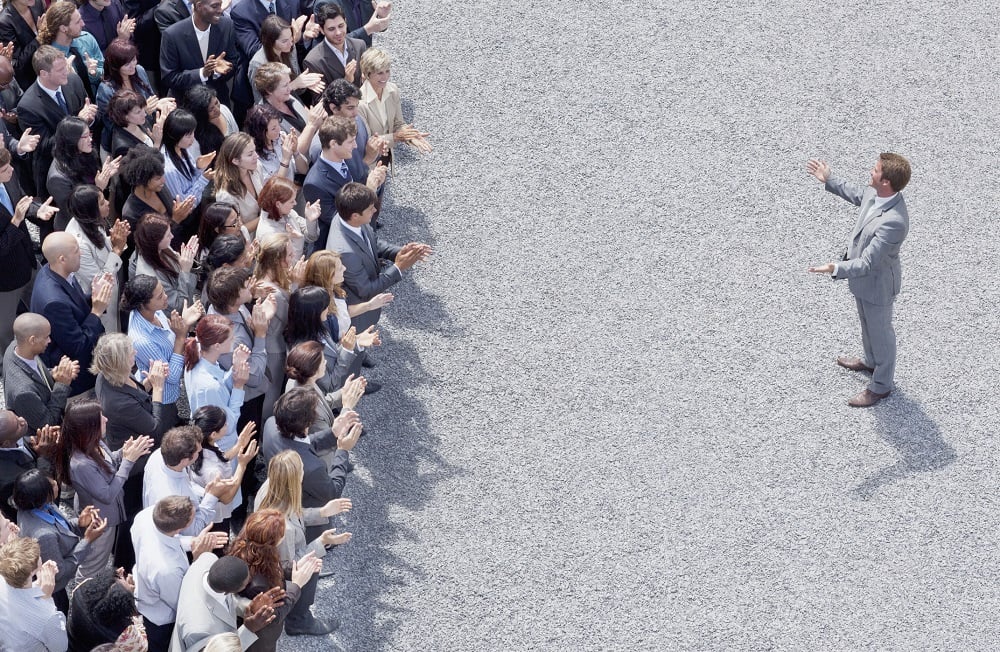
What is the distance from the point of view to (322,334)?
29.2 ft

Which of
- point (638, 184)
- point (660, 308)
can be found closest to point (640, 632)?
→ point (660, 308)

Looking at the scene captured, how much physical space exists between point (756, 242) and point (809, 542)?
330 centimetres

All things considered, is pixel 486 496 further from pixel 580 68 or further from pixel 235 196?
pixel 580 68

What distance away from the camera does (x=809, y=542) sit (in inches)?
363

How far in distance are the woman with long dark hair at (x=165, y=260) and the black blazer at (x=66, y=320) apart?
439mm

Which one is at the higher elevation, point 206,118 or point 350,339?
point 206,118

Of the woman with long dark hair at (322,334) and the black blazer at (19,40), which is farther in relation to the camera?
the black blazer at (19,40)

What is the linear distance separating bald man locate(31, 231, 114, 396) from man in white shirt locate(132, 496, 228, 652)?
66.9 inches

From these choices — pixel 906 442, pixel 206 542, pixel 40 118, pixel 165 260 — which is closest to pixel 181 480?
pixel 206 542

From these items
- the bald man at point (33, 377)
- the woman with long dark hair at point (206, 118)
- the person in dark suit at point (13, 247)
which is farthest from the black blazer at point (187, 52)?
the bald man at point (33, 377)

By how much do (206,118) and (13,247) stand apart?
1.91 m

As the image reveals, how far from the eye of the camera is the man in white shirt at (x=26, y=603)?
6953 millimetres

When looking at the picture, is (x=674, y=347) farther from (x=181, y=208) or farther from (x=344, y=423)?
(x=181, y=208)

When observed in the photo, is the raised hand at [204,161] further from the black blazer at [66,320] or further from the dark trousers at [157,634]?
the dark trousers at [157,634]
